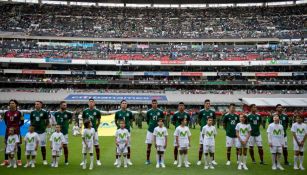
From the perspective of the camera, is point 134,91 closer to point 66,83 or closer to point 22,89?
point 66,83

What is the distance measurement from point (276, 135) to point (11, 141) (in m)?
9.23

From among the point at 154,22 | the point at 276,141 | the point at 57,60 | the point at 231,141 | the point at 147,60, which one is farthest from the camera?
the point at 154,22

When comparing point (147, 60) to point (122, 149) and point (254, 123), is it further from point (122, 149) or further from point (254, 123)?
point (122, 149)

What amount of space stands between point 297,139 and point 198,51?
4377 cm

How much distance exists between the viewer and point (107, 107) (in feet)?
156

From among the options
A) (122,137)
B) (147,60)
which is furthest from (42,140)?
(147,60)

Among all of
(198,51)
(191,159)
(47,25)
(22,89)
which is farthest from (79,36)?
(191,159)

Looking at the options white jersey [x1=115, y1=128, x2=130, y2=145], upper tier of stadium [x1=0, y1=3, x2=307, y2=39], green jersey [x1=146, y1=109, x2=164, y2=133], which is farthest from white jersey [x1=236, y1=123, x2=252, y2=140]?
upper tier of stadium [x1=0, y1=3, x2=307, y2=39]

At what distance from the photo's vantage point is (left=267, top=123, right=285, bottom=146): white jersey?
11312 mm

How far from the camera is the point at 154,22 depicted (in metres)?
61.8

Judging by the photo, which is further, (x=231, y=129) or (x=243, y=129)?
(x=231, y=129)

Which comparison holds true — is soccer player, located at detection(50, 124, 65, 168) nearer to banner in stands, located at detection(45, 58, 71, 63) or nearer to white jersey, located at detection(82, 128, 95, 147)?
white jersey, located at detection(82, 128, 95, 147)

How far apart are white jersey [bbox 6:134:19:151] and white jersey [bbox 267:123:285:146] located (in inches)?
349

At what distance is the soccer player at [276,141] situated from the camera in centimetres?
1119
